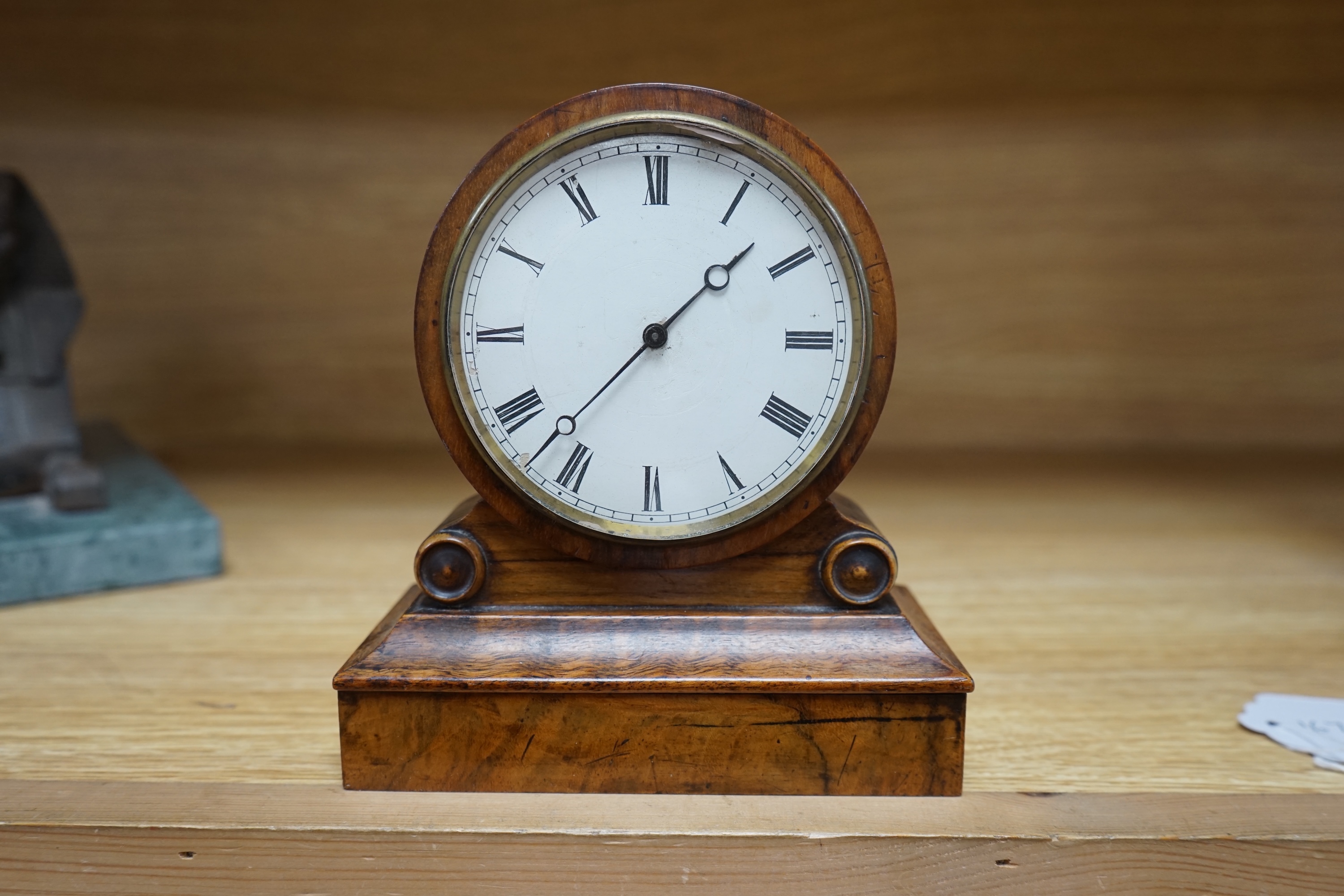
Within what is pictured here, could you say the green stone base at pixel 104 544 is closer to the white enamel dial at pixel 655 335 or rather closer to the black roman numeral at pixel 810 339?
the white enamel dial at pixel 655 335

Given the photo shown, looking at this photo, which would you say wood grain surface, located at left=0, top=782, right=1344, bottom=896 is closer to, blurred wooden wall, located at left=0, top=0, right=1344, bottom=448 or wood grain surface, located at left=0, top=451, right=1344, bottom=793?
wood grain surface, located at left=0, top=451, right=1344, bottom=793

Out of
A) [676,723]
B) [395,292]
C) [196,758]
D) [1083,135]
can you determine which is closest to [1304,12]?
[1083,135]

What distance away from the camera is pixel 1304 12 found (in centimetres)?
200

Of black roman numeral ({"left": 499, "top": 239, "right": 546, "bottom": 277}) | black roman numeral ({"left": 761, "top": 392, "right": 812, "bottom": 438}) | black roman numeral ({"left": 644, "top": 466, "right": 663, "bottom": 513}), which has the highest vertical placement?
black roman numeral ({"left": 499, "top": 239, "right": 546, "bottom": 277})

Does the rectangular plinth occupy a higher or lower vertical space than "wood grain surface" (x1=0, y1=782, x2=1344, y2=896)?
higher

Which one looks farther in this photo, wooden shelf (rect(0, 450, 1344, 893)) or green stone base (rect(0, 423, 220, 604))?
green stone base (rect(0, 423, 220, 604))

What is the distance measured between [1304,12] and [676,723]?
1865 mm

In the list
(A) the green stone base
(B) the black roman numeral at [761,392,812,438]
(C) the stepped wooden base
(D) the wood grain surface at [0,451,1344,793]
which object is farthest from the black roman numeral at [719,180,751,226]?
(A) the green stone base

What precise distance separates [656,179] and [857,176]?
4.44 feet

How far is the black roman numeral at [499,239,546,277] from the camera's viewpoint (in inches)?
33.0

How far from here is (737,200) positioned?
83 cm

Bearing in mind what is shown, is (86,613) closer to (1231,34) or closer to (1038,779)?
(1038,779)

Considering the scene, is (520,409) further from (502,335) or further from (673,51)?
(673,51)

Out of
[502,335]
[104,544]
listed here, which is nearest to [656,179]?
[502,335]
